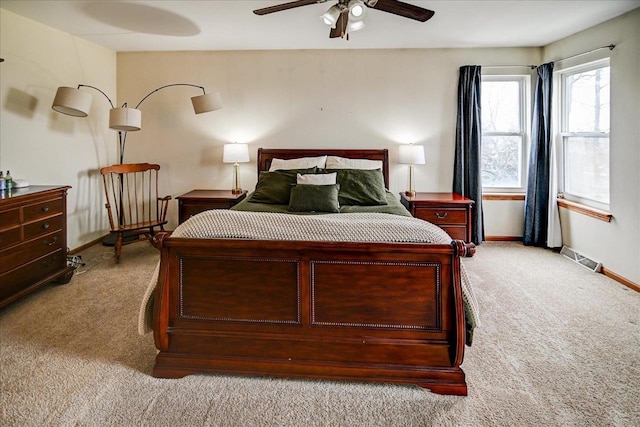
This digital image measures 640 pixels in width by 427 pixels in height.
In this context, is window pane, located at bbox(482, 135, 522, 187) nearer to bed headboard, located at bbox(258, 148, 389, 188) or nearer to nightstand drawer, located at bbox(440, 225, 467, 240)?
nightstand drawer, located at bbox(440, 225, 467, 240)

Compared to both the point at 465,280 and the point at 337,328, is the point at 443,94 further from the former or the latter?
the point at 337,328

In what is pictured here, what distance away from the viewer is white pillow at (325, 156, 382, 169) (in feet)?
14.4

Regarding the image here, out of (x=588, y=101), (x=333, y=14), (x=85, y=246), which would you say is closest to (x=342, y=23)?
(x=333, y=14)

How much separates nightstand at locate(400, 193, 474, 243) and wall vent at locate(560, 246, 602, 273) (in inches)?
43.9

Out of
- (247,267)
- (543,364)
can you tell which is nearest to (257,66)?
(247,267)

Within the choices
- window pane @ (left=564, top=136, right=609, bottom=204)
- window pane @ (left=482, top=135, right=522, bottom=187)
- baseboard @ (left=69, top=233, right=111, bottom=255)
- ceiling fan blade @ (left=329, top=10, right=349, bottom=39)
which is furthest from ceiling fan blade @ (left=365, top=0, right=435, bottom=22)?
baseboard @ (left=69, top=233, right=111, bottom=255)

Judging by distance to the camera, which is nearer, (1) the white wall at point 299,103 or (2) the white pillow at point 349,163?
(2) the white pillow at point 349,163

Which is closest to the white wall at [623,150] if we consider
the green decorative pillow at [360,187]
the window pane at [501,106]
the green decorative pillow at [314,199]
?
the window pane at [501,106]

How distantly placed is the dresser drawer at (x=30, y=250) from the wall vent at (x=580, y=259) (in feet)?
16.2

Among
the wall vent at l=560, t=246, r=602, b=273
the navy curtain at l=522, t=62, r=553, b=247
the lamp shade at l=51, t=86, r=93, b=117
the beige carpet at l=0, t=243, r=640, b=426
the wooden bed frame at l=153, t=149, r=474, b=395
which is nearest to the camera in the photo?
the beige carpet at l=0, t=243, r=640, b=426

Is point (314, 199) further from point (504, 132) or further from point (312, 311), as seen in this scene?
point (504, 132)

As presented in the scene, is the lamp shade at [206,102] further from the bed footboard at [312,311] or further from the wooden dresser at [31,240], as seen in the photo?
the bed footboard at [312,311]

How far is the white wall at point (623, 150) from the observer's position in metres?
3.39

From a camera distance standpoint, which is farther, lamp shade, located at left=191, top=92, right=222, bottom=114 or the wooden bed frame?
lamp shade, located at left=191, top=92, right=222, bottom=114
